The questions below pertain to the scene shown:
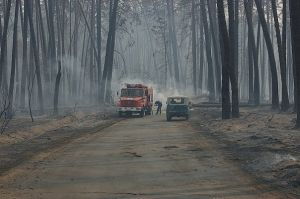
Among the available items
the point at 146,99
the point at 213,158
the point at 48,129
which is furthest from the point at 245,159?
the point at 146,99

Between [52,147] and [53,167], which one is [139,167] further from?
[52,147]

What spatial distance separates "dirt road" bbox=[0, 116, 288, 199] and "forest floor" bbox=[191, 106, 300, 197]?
1.48 ft

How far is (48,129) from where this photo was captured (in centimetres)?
2758

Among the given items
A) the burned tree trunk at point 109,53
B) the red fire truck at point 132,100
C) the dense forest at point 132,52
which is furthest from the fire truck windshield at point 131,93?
the burned tree trunk at point 109,53

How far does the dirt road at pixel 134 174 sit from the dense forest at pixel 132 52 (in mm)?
7362

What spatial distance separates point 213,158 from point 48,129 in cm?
1443

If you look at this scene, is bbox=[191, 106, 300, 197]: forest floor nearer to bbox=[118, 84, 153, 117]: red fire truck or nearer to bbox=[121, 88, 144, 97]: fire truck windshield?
bbox=[118, 84, 153, 117]: red fire truck

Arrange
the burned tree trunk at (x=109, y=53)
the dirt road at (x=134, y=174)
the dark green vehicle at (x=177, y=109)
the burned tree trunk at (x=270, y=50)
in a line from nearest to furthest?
1. the dirt road at (x=134, y=174)
2. the burned tree trunk at (x=270, y=50)
3. the dark green vehicle at (x=177, y=109)
4. the burned tree trunk at (x=109, y=53)

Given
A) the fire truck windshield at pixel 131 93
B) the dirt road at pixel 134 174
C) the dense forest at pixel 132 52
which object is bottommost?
the dirt road at pixel 134 174

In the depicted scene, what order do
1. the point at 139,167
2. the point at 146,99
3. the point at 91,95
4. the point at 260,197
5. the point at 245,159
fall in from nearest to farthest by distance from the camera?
the point at 260,197
the point at 139,167
the point at 245,159
the point at 146,99
the point at 91,95

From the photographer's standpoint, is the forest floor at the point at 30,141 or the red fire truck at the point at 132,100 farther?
the red fire truck at the point at 132,100

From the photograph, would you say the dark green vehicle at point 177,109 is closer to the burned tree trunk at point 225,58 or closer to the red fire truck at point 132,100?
the red fire truck at point 132,100

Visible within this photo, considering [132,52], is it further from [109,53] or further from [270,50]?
[270,50]

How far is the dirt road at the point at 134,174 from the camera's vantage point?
10102 mm
